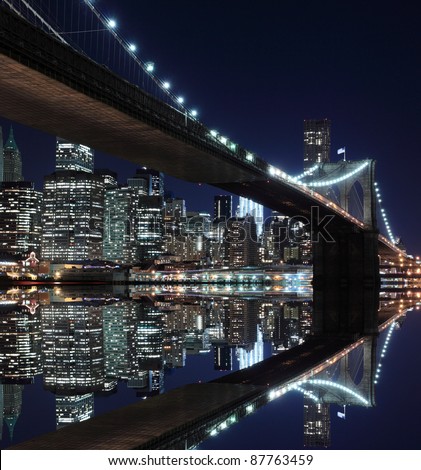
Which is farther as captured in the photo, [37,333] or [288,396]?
[37,333]

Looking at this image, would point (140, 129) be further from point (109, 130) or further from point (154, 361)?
point (154, 361)

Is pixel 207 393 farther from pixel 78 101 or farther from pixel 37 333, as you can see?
pixel 78 101

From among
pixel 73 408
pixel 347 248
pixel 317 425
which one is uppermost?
pixel 347 248

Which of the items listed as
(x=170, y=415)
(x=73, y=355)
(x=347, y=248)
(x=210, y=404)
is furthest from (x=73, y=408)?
(x=347, y=248)

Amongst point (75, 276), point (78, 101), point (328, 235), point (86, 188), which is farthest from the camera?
point (86, 188)

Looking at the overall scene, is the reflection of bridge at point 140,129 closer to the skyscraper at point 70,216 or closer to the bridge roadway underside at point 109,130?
the bridge roadway underside at point 109,130

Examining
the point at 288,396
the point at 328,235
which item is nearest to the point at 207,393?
the point at 288,396

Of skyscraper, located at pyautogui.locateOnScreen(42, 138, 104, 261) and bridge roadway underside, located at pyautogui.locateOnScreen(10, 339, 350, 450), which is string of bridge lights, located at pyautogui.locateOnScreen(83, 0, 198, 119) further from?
skyscraper, located at pyautogui.locateOnScreen(42, 138, 104, 261)
